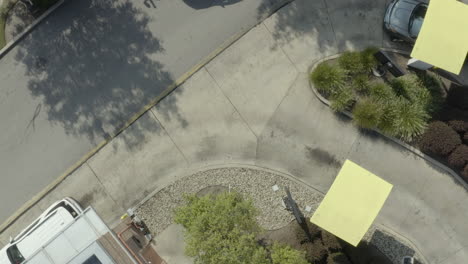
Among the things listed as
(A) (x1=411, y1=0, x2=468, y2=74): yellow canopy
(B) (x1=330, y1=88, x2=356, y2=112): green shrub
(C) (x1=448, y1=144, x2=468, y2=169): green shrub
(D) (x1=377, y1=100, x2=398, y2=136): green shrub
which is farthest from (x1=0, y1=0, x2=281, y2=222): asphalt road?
(C) (x1=448, y1=144, x2=468, y2=169): green shrub

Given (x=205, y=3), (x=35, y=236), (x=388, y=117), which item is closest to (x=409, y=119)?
(x=388, y=117)

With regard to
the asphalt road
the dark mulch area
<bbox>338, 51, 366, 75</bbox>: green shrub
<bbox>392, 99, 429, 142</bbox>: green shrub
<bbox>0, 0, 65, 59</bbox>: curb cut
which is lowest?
the dark mulch area

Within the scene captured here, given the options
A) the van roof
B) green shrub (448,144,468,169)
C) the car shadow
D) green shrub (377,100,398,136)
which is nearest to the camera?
the van roof

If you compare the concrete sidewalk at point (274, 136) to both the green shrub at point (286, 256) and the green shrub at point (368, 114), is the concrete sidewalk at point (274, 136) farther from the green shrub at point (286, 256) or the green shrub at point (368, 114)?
the green shrub at point (286, 256)

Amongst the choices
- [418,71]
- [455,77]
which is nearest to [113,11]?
[418,71]

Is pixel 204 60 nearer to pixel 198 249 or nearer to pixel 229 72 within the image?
pixel 229 72

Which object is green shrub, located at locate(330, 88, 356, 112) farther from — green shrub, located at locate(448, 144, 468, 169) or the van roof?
the van roof

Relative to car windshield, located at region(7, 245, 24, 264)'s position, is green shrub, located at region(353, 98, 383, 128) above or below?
below
